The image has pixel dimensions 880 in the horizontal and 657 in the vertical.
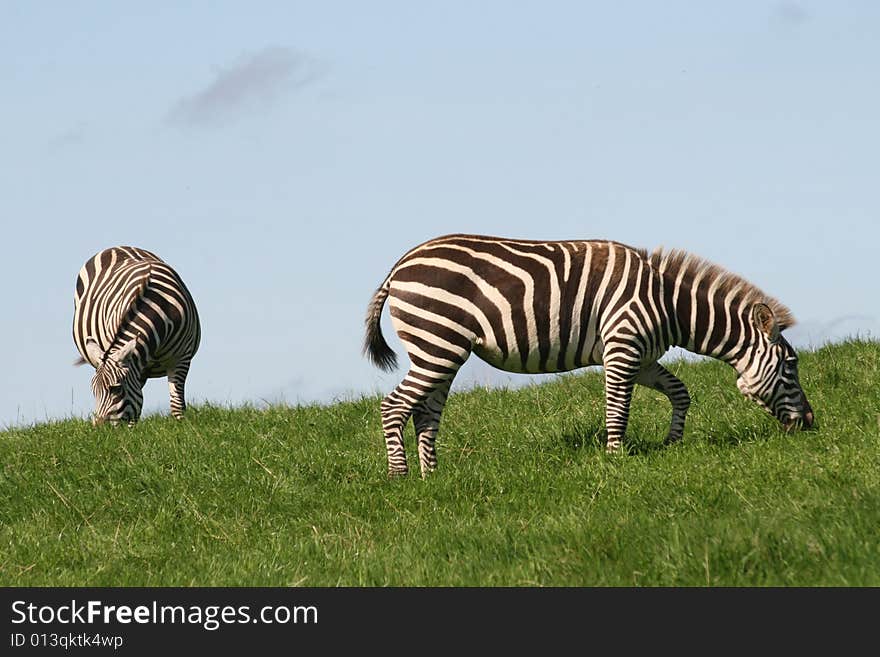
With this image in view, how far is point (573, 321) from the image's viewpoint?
12.4 meters

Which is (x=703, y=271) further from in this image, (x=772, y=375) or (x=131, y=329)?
(x=131, y=329)

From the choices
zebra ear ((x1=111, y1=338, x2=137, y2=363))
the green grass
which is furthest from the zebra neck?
zebra ear ((x1=111, y1=338, x2=137, y2=363))

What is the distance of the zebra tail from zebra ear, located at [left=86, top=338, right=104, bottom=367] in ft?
22.7

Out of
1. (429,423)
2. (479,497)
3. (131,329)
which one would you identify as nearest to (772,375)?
(429,423)

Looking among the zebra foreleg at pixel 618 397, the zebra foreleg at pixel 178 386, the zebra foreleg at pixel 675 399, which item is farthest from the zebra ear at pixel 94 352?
the zebra foreleg at pixel 675 399

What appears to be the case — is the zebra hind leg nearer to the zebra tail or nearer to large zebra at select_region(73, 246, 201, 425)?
the zebra tail

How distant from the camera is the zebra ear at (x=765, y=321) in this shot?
503 inches

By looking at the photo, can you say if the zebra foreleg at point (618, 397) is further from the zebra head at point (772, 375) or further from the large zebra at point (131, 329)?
the large zebra at point (131, 329)

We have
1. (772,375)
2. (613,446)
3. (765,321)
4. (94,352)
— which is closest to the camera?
(613,446)

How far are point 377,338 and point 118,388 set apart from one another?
639 centimetres

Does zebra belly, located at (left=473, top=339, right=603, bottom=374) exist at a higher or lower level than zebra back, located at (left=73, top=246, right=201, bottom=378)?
lower

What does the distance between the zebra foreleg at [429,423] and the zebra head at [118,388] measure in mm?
7019

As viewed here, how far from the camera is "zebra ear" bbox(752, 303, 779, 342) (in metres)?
12.8
